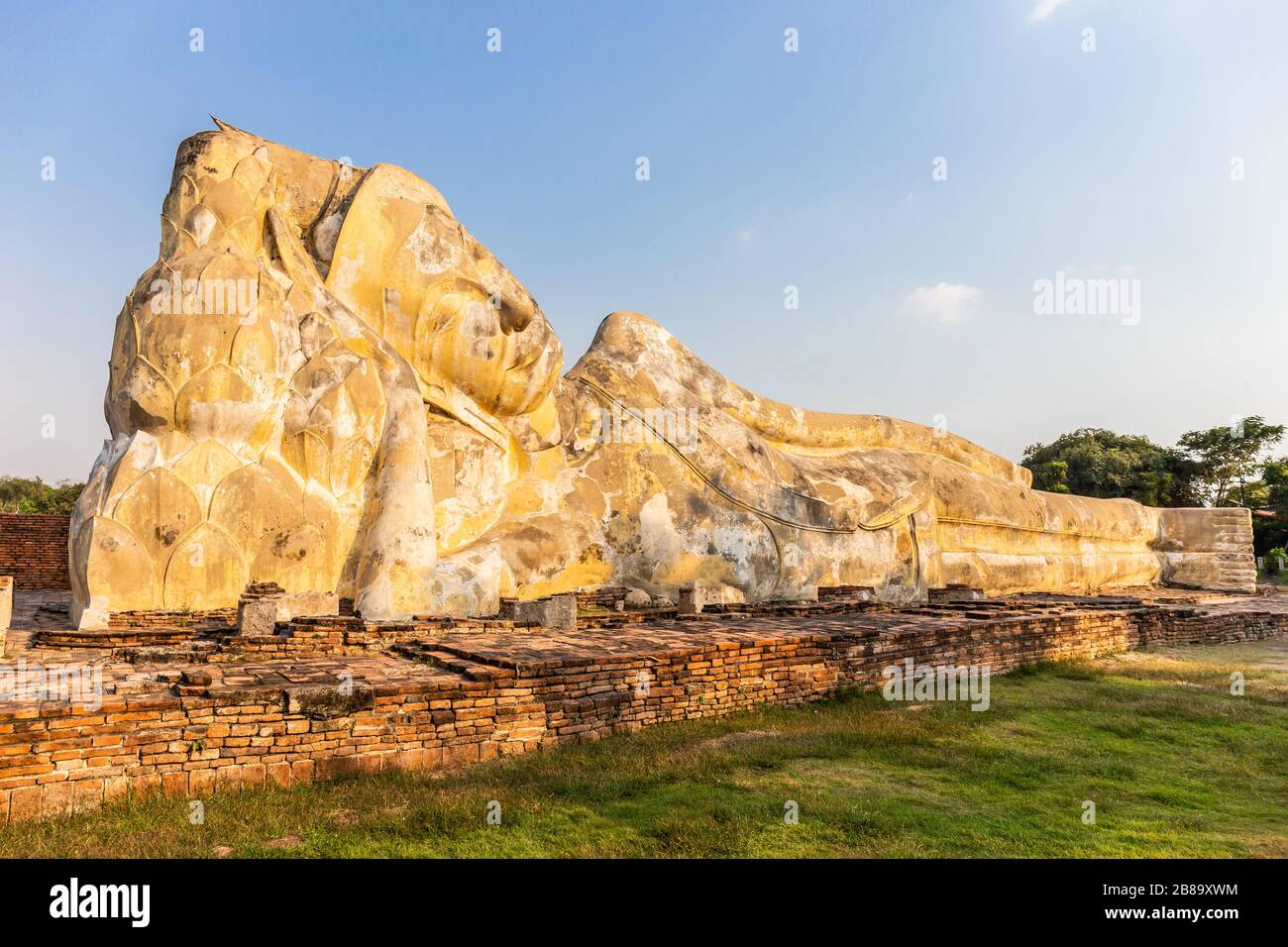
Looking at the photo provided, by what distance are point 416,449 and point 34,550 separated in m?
10.1

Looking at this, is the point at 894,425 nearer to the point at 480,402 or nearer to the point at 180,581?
Answer: the point at 480,402

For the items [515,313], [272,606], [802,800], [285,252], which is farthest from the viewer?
[515,313]

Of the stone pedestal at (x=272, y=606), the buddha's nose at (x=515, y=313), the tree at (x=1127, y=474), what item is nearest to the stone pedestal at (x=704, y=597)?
the stone pedestal at (x=272, y=606)

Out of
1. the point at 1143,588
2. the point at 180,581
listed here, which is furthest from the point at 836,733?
the point at 1143,588

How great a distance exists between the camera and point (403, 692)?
12.6 ft

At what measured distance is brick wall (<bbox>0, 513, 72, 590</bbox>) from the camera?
1380 cm

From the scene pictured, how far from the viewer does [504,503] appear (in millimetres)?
8688

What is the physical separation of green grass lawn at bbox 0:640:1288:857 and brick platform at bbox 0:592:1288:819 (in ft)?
0.50

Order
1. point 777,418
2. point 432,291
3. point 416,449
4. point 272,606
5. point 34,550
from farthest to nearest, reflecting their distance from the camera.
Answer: point 34,550, point 777,418, point 432,291, point 416,449, point 272,606

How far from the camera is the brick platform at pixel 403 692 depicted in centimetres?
318

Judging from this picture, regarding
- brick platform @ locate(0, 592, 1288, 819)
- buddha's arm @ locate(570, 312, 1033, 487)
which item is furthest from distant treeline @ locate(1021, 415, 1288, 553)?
brick platform @ locate(0, 592, 1288, 819)

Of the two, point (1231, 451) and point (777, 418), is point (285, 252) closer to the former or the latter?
point (777, 418)
